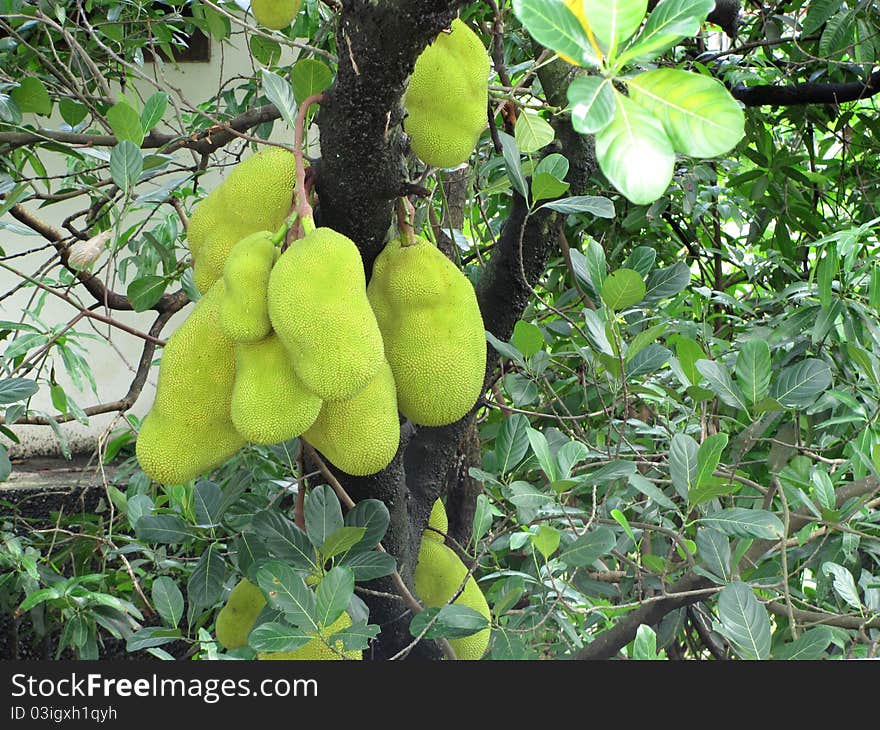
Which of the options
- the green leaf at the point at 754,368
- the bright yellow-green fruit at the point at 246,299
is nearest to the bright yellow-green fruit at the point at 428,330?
the bright yellow-green fruit at the point at 246,299

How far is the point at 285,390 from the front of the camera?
552 millimetres

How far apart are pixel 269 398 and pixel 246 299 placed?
0.06 meters

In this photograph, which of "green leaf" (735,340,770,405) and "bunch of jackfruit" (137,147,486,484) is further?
"green leaf" (735,340,770,405)

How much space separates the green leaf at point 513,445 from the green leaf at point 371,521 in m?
0.17

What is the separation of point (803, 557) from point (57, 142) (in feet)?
2.93

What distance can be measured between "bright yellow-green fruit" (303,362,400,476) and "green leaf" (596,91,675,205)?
0.32 metres

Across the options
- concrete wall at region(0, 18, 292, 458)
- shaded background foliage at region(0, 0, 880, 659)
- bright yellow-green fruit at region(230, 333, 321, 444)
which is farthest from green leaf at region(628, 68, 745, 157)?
concrete wall at region(0, 18, 292, 458)

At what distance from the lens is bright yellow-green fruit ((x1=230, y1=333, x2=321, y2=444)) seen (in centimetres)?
54

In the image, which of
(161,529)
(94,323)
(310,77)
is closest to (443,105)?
(310,77)

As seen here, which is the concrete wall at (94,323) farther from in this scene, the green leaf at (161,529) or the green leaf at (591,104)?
the green leaf at (591,104)

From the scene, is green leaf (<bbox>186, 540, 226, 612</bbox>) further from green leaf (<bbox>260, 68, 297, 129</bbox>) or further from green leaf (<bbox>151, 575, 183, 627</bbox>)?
green leaf (<bbox>260, 68, 297, 129</bbox>)

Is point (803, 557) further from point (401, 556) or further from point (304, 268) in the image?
point (304, 268)

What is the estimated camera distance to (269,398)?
54 cm

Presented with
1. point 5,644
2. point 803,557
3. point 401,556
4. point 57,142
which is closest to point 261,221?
point 401,556
